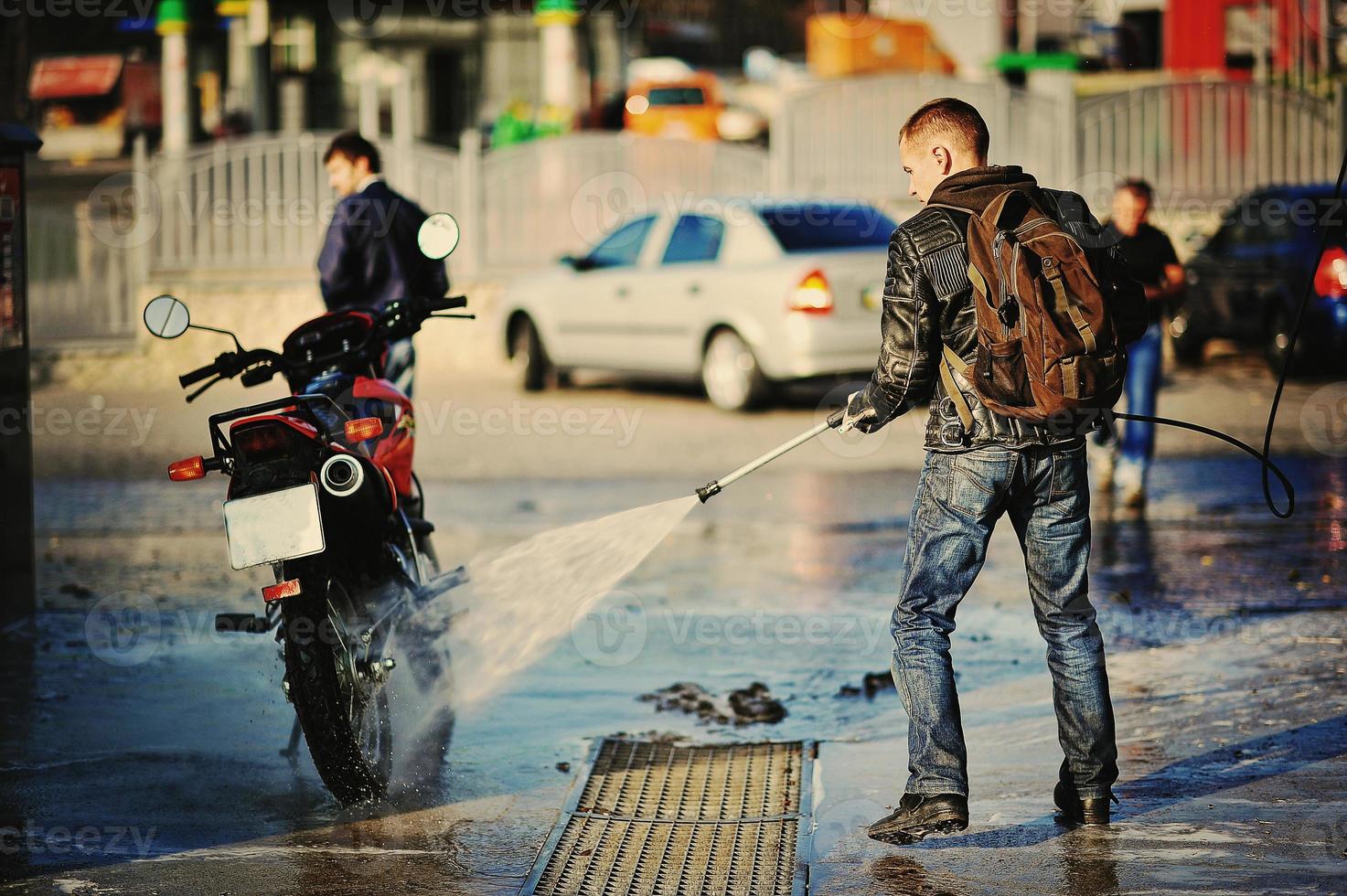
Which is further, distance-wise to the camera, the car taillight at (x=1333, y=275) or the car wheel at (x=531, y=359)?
the car wheel at (x=531, y=359)

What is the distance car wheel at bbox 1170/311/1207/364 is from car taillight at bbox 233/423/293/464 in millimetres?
13107

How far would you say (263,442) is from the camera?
4969 mm

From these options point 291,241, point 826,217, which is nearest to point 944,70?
point 291,241

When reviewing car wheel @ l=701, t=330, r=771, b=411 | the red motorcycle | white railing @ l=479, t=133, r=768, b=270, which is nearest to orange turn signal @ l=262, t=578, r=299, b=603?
the red motorcycle

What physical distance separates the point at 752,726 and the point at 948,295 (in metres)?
1.96

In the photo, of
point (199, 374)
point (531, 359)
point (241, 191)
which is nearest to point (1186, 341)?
point (531, 359)

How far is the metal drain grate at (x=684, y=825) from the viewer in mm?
4496

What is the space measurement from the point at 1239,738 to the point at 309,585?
2859 millimetres

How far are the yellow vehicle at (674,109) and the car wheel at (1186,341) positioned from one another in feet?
64.8

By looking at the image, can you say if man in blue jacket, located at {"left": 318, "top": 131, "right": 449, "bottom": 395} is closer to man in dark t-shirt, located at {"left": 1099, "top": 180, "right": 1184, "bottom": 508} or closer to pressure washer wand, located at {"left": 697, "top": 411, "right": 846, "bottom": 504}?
pressure washer wand, located at {"left": 697, "top": 411, "right": 846, "bottom": 504}

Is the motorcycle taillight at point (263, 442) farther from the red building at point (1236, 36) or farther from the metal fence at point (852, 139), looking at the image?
the red building at point (1236, 36)

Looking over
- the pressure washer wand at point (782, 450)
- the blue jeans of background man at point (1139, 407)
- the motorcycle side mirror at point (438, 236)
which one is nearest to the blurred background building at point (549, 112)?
the motorcycle side mirror at point (438, 236)

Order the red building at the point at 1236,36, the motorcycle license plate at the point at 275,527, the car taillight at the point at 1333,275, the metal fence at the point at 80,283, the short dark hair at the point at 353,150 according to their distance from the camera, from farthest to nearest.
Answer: the red building at the point at 1236,36 → the metal fence at the point at 80,283 → the car taillight at the point at 1333,275 → the short dark hair at the point at 353,150 → the motorcycle license plate at the point at 275,527

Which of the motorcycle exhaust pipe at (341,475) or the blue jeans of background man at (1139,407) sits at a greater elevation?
the motorcycle exhaust pipe at (341,475)
